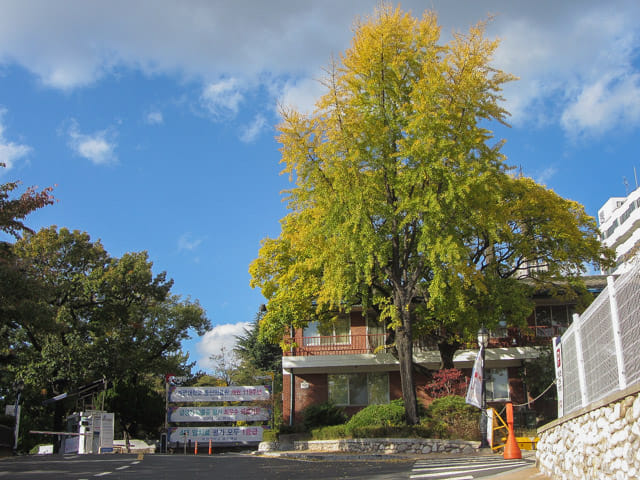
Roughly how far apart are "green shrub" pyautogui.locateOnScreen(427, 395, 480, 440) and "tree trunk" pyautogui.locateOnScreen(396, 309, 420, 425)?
83 centimetres

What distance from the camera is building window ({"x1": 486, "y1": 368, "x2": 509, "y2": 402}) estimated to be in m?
31.5

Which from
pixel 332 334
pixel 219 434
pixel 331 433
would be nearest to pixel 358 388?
pixel 332 334

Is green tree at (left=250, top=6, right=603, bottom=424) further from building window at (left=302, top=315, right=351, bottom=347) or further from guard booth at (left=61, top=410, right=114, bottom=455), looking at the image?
guard booth at (left=61, top=410, right=114, bottom=455)

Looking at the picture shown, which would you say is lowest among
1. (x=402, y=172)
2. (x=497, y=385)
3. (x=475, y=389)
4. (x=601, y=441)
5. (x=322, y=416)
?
(x=322, y=416)

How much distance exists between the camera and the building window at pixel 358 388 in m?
32.3

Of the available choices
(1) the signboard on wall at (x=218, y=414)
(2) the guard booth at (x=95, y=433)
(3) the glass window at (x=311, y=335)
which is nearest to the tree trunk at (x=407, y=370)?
(1) the signboard on wall at (x=218, y=414)

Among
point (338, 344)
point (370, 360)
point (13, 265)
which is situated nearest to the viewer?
point (13, 265)

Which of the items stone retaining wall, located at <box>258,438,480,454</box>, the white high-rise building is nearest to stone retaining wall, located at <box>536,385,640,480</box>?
stone retaining wall, located at <box>258,438,480,454</box>

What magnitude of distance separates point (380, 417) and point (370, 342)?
9074mm

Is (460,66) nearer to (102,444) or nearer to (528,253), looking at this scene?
(528,253)

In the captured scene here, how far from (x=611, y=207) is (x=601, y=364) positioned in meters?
112

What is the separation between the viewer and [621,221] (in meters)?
99.9

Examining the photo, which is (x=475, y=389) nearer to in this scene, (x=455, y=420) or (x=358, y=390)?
(x=455, y=420)

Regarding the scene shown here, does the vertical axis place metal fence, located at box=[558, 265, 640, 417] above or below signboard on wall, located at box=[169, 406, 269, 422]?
above
